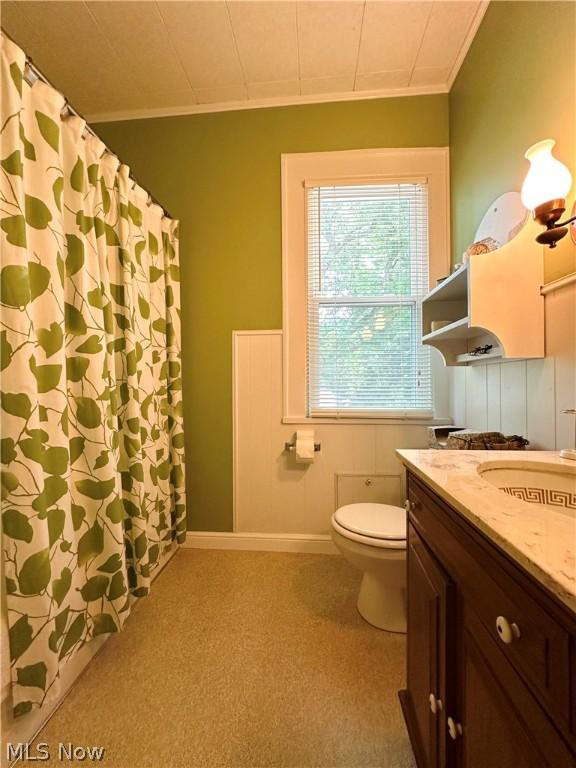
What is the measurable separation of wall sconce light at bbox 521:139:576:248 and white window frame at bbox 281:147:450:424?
967 mm

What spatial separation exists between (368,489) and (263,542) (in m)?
0.72

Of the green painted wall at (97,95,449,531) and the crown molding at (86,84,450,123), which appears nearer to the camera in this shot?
the crown molding at (86,84,450,123)

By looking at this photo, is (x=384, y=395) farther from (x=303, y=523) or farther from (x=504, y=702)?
(x=504, y=702)

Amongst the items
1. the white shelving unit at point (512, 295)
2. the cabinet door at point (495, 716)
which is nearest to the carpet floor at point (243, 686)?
the cabinet door at point (495, 716)

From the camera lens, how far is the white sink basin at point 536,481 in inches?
29.1

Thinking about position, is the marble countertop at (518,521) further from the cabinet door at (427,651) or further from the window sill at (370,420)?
the window sill at (370,420)

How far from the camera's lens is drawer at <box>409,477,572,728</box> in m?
0.35

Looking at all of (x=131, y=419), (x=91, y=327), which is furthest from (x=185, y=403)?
(x=91, y=327)

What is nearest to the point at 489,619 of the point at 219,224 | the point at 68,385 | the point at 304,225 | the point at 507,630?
the point at 507,630

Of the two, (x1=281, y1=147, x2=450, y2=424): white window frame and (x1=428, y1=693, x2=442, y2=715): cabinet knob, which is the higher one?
(x1=281, y1=147, x2=450, y2=424): white window frame

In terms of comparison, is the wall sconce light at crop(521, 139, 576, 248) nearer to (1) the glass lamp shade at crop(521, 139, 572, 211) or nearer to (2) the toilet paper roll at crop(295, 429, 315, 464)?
(1) the glass lamp shade at crop(521, 139, 572, 211)

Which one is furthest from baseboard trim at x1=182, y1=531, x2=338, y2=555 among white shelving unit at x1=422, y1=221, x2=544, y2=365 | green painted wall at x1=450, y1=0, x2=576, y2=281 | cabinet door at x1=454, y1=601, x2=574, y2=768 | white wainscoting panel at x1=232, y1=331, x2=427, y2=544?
green painted wall at x1=450, y1=0, x2=576, y2=281

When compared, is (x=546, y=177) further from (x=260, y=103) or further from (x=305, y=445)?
(x=260, y=103)

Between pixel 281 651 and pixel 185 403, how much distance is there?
1.35m
